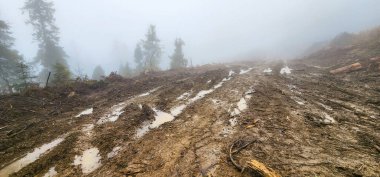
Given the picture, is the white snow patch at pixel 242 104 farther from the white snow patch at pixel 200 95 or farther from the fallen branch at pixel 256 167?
the fallen branch at pixel 256 167

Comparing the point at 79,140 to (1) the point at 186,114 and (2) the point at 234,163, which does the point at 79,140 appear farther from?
(2) the point at 234,163

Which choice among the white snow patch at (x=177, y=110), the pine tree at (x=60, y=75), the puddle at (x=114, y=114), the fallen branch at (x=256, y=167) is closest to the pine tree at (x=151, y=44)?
the pine tree at (x=60, y=75)

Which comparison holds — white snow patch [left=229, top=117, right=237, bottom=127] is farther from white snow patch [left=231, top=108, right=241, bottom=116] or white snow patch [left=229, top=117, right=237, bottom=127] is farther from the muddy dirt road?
white snow patch [left=231, top=108, right=241, bottom=116]

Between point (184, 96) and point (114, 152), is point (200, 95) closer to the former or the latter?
point (184, 96)

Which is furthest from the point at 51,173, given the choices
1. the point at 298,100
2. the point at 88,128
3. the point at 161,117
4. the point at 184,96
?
the point at 298,100

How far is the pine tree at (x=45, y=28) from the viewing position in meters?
30.3

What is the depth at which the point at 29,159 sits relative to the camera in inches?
248

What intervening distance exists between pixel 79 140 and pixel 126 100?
492 cm

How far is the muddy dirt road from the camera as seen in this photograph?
5387 millimetres

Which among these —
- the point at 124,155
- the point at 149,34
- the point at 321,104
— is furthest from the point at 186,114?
the point at 149,34

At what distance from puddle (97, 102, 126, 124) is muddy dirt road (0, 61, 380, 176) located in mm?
43

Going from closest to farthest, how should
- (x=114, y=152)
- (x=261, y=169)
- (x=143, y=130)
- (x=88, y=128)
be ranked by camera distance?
(x=261, y=169), (x=114, y=152), (x=143, y=130), (x=88, y=128)

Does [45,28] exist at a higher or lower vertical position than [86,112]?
higher

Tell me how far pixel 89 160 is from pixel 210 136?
325cm
